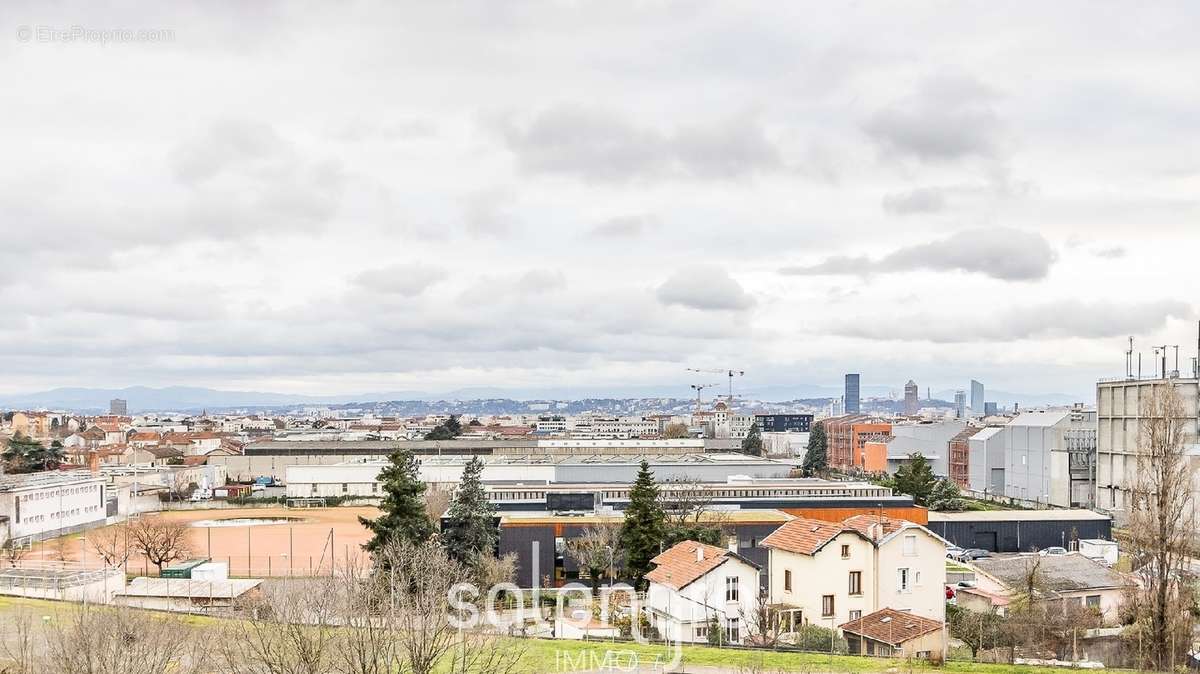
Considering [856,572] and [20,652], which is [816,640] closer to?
[856,572]

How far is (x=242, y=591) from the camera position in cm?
2527

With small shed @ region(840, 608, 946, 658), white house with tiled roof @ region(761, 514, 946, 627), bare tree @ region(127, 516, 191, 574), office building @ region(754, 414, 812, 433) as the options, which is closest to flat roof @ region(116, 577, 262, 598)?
bare tree @ region(127, 516, 191, 574)

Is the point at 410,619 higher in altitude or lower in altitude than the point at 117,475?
higher

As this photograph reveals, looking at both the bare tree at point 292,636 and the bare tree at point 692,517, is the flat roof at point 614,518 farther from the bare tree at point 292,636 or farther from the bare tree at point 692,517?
the bare tree at point 292,636

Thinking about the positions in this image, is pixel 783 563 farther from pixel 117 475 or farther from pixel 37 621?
pixel 117 475

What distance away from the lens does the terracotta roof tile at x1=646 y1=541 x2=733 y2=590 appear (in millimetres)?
22906

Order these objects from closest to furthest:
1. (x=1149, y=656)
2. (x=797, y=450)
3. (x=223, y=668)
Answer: (x=223, y=668)
(x=1149, y=656)
(x=797, y=450)

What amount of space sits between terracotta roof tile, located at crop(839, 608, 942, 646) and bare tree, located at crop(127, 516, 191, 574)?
76.8 ft

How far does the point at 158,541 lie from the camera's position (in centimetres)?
3553

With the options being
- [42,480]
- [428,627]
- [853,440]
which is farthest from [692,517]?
[853,440]

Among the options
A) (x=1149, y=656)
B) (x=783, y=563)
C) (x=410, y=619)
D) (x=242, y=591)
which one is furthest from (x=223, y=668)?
(x=1149, y=656)

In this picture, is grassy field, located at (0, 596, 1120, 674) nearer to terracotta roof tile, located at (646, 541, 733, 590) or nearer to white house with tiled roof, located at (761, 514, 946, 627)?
terracotta roof tile, located at (646, 541, 733, 590)

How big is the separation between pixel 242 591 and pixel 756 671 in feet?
47.2

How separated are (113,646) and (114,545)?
24092mm
